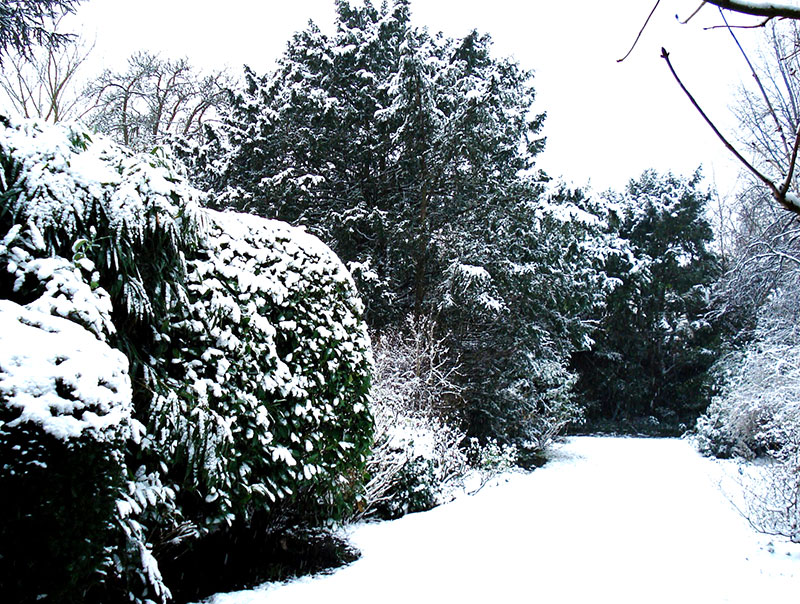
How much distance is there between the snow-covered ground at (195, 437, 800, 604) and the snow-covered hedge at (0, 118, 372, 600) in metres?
0.72

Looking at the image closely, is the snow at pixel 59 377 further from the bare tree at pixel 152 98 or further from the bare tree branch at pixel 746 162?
the bare tree at pixel 152 98

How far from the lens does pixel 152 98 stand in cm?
1784

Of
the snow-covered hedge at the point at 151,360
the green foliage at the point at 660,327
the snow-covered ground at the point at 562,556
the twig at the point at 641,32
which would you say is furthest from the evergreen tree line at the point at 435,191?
the twig at the point at 641,32

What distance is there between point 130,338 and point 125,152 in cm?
106

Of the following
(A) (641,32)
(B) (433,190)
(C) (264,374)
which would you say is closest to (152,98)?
(B) (433,190)

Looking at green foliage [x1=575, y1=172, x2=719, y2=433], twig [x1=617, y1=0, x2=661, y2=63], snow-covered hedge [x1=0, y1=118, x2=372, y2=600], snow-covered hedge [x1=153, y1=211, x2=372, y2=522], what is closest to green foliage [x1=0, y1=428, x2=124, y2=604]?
snow-covered hedge [x1=0, y1=118, x2=372, y2=600]

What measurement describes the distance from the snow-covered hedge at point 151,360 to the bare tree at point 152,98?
48.1 feet

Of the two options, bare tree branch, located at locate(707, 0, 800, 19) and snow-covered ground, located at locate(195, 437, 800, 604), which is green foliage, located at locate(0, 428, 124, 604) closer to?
snow-covered ground, located at locate(195, 437, 800, 604)

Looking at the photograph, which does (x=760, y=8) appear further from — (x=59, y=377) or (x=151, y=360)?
(x=151, y=360)

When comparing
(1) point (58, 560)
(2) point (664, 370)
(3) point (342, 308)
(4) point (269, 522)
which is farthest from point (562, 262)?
(1) point (58, 560)

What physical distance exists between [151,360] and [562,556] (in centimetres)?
364

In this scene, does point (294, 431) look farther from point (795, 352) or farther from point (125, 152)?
point (795, 352)

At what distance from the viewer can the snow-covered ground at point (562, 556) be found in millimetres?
3611

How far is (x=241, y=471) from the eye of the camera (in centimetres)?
322
